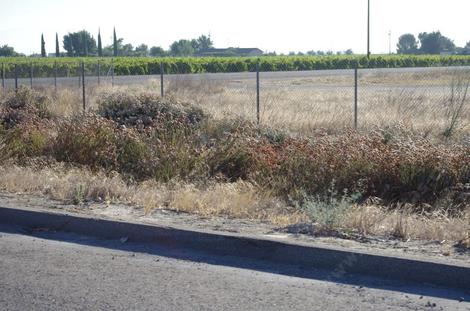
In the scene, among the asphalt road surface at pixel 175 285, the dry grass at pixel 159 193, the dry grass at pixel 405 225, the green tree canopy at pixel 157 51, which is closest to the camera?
the asphalt road surface at pixel 175 285

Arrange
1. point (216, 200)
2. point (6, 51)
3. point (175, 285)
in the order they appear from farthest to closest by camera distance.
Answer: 1. point (6, 51)
2. point (216, 200)
3. point (175, 285)

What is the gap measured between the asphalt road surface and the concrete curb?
0.11 m

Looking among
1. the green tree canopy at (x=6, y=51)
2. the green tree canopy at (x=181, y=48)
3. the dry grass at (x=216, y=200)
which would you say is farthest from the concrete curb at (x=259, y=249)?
the green tree canopy at (x=181, y=48)

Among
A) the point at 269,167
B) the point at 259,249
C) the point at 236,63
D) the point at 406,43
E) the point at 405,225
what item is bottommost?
the point at 259,249

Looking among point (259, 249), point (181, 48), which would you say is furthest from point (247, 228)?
point (181, 48)

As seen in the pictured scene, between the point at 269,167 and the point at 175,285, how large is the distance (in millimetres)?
4622

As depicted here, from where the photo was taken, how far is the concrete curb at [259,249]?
6273 mm

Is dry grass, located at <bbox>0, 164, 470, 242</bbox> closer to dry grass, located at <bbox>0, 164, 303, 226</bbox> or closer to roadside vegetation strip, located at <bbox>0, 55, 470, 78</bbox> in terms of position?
dry grass, located at <bbox>0, 164, 303, 226</bbox>

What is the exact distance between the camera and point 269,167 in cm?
1067

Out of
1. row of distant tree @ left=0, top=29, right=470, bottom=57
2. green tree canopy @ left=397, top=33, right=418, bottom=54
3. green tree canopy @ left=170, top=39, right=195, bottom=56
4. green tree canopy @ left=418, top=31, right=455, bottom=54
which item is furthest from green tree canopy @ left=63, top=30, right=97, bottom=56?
green tree canopy @ left=397, top=33, right=418, bottom=54

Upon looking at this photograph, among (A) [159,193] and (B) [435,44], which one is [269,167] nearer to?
(A) [159,193]

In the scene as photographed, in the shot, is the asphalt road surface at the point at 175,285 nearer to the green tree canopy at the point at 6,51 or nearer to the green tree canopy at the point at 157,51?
the green tree canopy at the point at 6,51

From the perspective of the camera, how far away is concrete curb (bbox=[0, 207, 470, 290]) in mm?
6273

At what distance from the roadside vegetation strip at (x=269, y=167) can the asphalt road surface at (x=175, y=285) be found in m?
1.19
